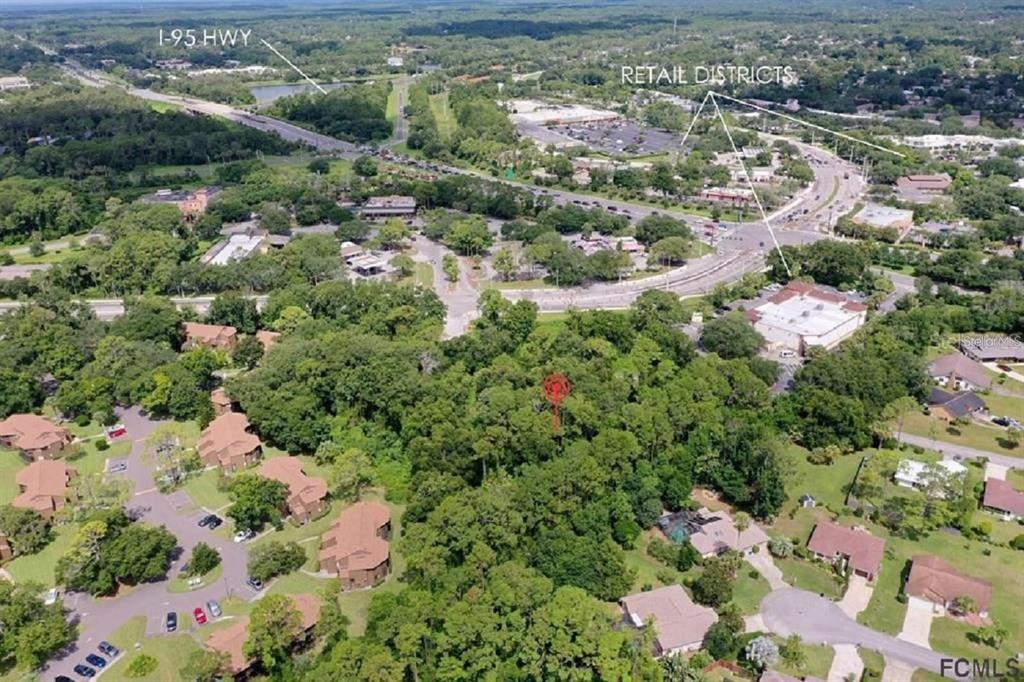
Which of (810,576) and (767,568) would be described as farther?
(767,568)

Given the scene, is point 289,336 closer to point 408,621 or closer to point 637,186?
point 408,621

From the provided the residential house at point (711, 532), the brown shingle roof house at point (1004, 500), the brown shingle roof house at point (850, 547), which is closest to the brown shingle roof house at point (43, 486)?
the residential house at point (711, 532)

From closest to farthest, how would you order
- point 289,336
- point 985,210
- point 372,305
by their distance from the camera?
point 289,336, point 372,305, point 985,210

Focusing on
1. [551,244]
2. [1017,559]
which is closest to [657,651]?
[1017,559]

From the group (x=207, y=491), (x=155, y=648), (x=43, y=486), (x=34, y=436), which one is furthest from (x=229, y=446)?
(x=155, y=648)

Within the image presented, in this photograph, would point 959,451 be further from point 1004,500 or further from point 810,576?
point 810,576

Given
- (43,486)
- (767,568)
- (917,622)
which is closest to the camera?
(917,622)
